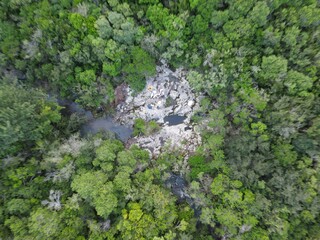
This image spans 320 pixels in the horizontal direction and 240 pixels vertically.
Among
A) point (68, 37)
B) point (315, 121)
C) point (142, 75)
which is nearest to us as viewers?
point (315, 121)

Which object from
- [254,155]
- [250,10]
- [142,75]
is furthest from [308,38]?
[142,75]

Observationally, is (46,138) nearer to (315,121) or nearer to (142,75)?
(142,75)

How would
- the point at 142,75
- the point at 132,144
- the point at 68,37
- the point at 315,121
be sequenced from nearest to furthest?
the point at 315,121, the point at 68,37, the point at 142,75, the point at 132,144

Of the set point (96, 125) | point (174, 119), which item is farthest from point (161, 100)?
point (96, 125)

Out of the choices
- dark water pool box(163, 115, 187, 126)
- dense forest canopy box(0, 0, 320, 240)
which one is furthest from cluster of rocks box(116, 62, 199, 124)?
dense forest canopy box(0, 0, 320, 240)

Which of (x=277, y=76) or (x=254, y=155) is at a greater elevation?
(x=277, y=76)

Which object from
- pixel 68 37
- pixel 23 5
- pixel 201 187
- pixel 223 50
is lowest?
pixel 201 187

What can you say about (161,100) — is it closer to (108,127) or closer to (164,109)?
(164,109)
